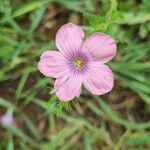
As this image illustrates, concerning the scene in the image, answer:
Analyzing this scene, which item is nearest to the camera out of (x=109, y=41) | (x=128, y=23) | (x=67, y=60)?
(x=109, y=41)

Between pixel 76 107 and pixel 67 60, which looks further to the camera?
pixel 76 107

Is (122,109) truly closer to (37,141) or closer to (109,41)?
(37,141)

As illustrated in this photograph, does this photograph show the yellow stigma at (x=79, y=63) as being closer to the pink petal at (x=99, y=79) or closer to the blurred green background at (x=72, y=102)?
the pink petal at (x=99, y=79)

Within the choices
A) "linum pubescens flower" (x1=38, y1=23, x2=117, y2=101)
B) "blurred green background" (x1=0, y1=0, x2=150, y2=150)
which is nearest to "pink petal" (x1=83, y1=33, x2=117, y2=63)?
"linum pubescens flower" (x1=38, y1=23, x2=117, y2=101)

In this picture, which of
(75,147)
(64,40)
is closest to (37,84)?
(75,147)

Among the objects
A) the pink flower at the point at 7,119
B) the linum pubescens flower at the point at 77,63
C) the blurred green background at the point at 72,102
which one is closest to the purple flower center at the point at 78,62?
the linum pubescens flower at the point at 77,63

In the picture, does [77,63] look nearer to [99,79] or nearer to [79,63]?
[79,63]

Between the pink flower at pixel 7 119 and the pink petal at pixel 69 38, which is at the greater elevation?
the pink petal at pixel 69 38

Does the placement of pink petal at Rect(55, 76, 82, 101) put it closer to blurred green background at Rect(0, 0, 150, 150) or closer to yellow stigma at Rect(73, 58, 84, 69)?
yellow stigma at Rect(73, 58, 84, 69)
